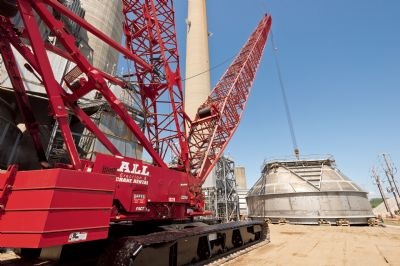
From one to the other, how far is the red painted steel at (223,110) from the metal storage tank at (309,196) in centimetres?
1307

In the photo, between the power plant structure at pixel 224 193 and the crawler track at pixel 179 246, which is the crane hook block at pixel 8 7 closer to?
the crawler track at pixel 179 246

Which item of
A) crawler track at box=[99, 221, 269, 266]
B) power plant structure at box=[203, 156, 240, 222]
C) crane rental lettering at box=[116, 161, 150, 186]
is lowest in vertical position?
crawler track at box=[99, 221, 269, 266]

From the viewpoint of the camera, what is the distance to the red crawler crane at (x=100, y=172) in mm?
4242

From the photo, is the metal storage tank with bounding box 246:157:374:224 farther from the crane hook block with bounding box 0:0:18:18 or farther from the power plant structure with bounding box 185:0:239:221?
the crane hook block with bounding box 0:0:18:18

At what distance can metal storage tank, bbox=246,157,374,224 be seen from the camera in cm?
2489

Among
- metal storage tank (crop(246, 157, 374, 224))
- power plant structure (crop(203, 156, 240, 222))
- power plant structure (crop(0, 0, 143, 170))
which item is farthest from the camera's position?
power plant structure (crop(203, 156, 240, 222))

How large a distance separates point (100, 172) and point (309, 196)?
24.8 metres

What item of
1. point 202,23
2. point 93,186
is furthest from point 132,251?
point 202,23

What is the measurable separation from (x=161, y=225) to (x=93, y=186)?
13.9 feet

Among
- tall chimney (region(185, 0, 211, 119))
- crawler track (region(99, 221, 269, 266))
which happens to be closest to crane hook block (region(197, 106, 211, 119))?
crawler track (region(99, 221, 269, 266))

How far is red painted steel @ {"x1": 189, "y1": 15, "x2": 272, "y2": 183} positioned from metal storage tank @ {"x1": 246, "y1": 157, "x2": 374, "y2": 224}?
42.9 ft

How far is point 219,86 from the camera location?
19.5 m

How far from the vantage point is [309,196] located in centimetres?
2566

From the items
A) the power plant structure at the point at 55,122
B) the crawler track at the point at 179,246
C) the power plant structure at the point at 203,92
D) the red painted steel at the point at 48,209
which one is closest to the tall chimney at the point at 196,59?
the power plant structure at the point at 203,92
